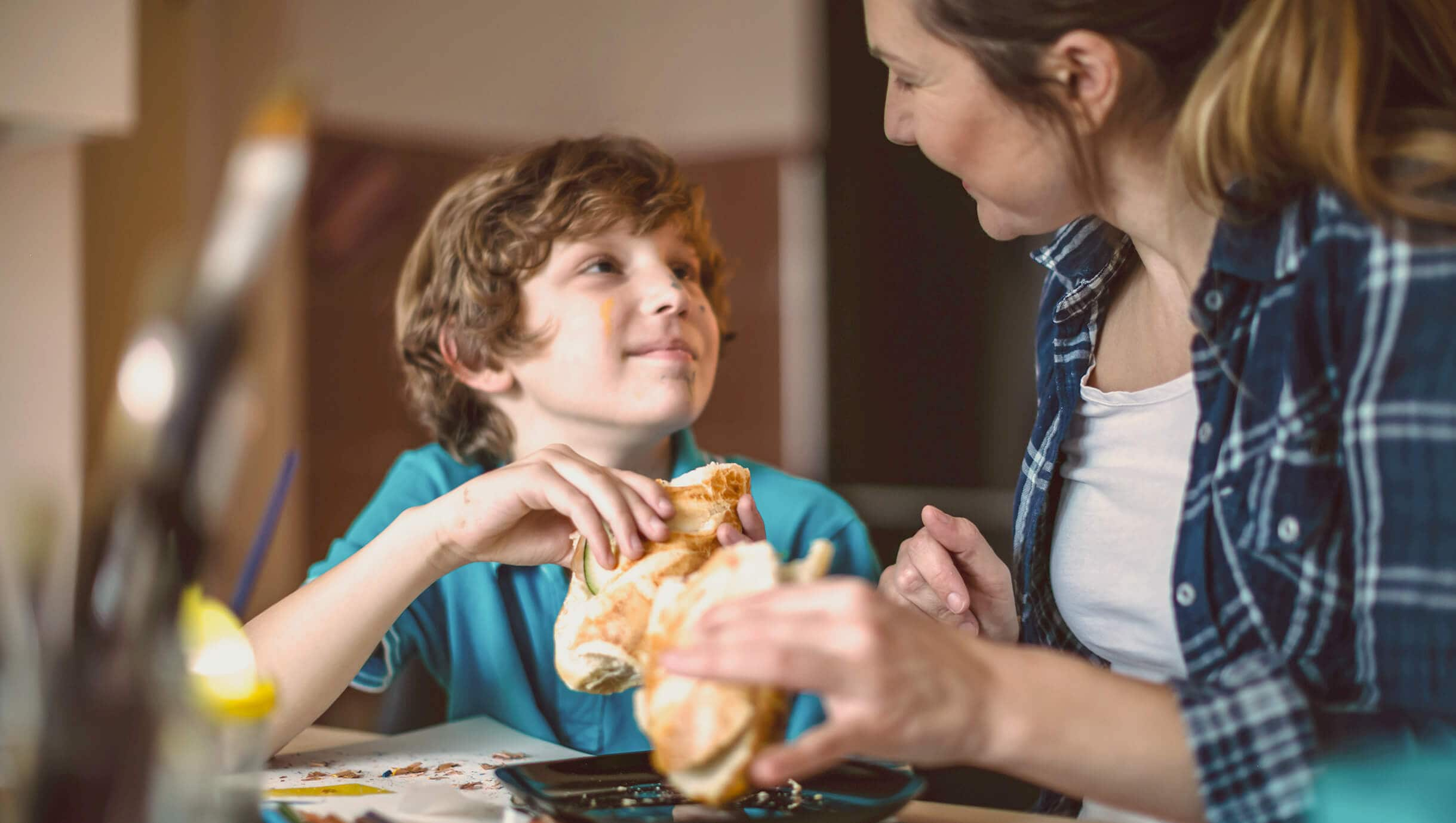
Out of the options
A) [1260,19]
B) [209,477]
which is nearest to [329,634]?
[209,477]

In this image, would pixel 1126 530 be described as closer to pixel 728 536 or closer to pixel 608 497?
pixel 728 536

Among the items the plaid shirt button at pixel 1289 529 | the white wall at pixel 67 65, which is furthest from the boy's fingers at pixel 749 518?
the white wall at pixel 67 65

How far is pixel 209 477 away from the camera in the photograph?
0.52 meters

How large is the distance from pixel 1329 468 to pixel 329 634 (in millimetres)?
892

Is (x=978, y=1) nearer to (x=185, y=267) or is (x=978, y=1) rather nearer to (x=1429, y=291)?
(x=1429, y=291)

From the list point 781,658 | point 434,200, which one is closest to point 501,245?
point 781,658

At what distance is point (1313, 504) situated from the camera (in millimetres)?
863

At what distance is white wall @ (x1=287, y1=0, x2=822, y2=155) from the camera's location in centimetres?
434

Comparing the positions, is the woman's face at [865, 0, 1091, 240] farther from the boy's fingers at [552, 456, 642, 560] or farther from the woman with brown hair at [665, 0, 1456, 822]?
the boy's fingers at [552, 456, 642, 560]

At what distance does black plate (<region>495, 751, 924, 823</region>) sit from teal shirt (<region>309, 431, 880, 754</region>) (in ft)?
1.18

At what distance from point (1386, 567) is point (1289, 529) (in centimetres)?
10

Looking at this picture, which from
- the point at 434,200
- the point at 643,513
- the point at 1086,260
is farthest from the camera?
the point at 434,200

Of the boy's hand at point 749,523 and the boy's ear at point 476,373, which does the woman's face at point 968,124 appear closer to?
the boy's hand at point 749,523

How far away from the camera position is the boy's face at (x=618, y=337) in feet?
4.43
